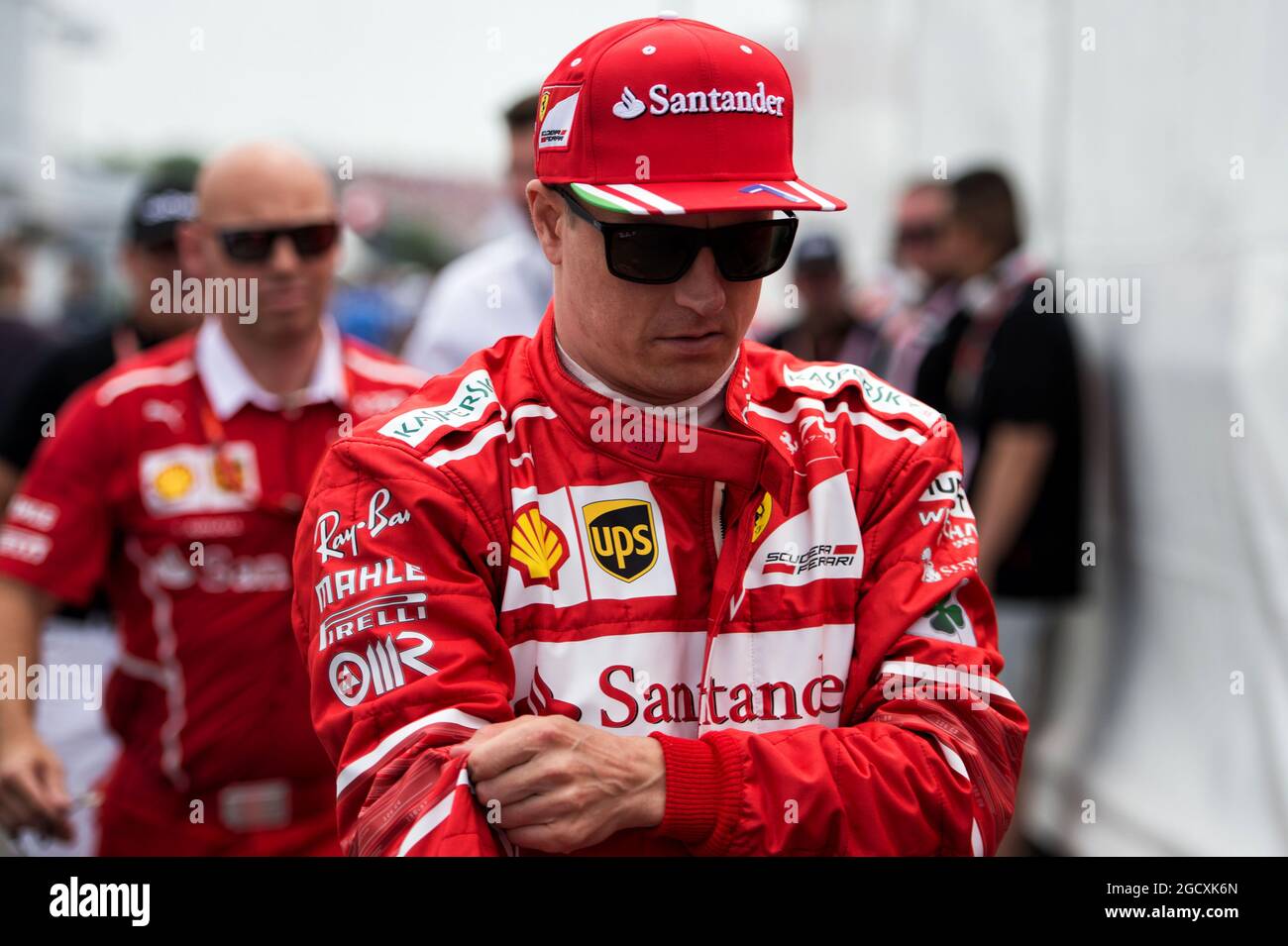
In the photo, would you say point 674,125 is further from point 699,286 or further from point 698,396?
point 698,396

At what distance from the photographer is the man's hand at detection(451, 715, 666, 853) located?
5.52ft

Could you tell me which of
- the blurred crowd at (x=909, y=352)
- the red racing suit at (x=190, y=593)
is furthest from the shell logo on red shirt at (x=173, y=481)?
the blurred crowd at (x=909, y=352)

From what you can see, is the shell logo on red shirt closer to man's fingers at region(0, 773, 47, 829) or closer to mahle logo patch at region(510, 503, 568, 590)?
man's fingers at region(0, 773, 47, 829)

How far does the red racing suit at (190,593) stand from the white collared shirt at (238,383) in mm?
56

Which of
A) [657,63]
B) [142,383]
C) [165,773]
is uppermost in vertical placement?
[657,63]

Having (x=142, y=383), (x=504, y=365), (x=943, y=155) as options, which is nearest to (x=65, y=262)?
(x=943, y=155)

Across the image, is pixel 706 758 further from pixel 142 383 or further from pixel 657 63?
pixel 142 383

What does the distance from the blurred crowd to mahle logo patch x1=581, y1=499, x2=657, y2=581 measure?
178cm

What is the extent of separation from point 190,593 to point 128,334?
1723 millimetres

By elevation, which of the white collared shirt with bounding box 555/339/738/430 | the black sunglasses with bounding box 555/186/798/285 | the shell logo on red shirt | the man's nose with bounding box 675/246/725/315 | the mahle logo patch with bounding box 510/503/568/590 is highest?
the black sunglasses with bounding box 555/186/798/285

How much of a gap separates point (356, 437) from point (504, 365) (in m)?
0.26

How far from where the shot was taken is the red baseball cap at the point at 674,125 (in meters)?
1.85

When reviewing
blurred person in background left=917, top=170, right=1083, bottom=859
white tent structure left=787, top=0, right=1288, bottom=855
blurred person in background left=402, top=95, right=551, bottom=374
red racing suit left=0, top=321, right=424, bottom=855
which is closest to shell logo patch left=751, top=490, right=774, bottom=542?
red racing suit left=0, top=321, right=424, bottom=855

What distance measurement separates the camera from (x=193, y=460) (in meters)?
3.33
